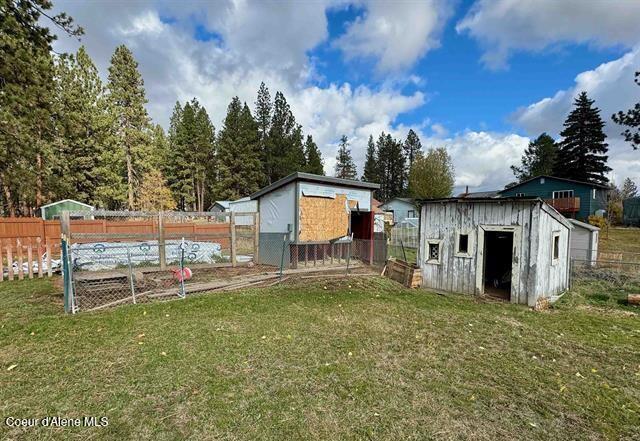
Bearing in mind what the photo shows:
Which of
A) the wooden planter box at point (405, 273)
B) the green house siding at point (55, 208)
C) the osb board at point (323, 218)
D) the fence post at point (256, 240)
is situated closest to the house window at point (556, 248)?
the wooden planter box at point (405, 273)

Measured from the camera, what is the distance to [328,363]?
432 cm

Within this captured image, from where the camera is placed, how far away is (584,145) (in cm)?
3597

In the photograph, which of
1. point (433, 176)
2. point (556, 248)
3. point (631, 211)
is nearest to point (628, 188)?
point (631, 211)

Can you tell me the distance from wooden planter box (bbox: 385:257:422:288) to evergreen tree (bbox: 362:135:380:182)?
56406mm

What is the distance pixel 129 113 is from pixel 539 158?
55239 mm

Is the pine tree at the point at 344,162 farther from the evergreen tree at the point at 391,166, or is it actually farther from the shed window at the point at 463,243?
the shed window at the point at 463,243

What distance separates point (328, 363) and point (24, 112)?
10847 mm

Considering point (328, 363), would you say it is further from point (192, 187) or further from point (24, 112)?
point (192, 187)

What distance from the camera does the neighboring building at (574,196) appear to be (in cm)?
2772

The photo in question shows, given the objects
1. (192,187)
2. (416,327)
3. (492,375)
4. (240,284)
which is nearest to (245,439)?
(492,375)

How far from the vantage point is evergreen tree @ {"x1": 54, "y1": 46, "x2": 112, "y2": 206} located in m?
25.4

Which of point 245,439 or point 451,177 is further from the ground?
point 451,177

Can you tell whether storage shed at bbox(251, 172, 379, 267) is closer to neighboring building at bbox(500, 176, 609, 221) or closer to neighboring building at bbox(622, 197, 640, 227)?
neighboring building at bbox(500, 176, 609, 221)

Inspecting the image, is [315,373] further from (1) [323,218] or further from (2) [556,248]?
(2) [556,248]
